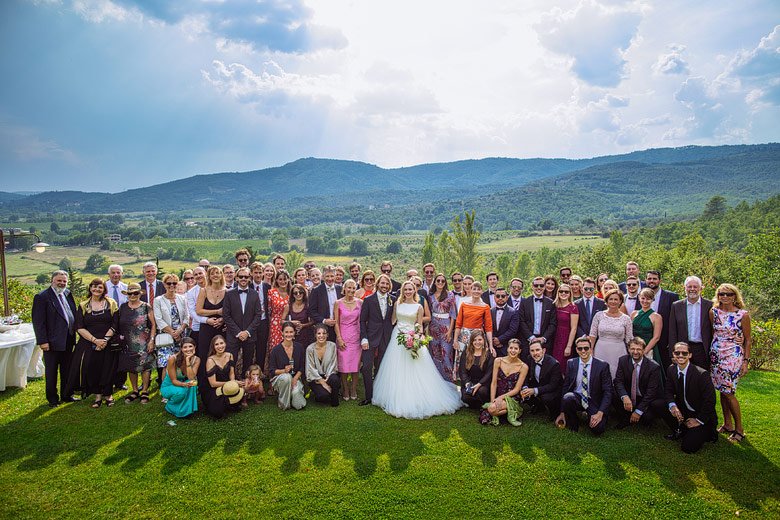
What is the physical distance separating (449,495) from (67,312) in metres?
7.18

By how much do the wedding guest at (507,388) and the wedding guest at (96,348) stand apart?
257 inches

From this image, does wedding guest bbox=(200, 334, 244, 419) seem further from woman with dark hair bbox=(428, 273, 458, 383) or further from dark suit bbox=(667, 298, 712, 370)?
dark suit bbox=(667, 298, 712, 370)

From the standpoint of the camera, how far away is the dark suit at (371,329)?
26.5 feet

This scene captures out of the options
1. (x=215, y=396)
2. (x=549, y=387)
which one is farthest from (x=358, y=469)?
(x=549, y=387)

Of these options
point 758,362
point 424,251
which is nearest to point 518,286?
point 758,362

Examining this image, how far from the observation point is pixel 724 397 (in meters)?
6.73

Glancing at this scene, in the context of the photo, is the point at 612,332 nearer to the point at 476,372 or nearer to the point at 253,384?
the point at 476,372

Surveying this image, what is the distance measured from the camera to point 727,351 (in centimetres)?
662

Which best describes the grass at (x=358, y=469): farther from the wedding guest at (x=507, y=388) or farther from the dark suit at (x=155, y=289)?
the dark suit at (x=155, y=289)

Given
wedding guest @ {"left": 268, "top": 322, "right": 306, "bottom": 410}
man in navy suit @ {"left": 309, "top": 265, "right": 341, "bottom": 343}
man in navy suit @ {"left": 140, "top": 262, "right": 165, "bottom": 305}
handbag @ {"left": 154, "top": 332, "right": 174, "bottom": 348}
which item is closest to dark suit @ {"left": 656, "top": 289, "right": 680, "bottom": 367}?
man in navy suit @ {"left": 309, "top": 265, "right": 341, "bottom": 343}

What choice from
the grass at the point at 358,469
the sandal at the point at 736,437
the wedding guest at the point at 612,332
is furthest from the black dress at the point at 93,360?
the sandal at the point at 736,437

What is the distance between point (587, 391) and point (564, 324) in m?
1.42

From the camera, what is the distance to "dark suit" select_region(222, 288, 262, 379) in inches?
311

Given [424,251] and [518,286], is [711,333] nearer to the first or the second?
[518,286]
